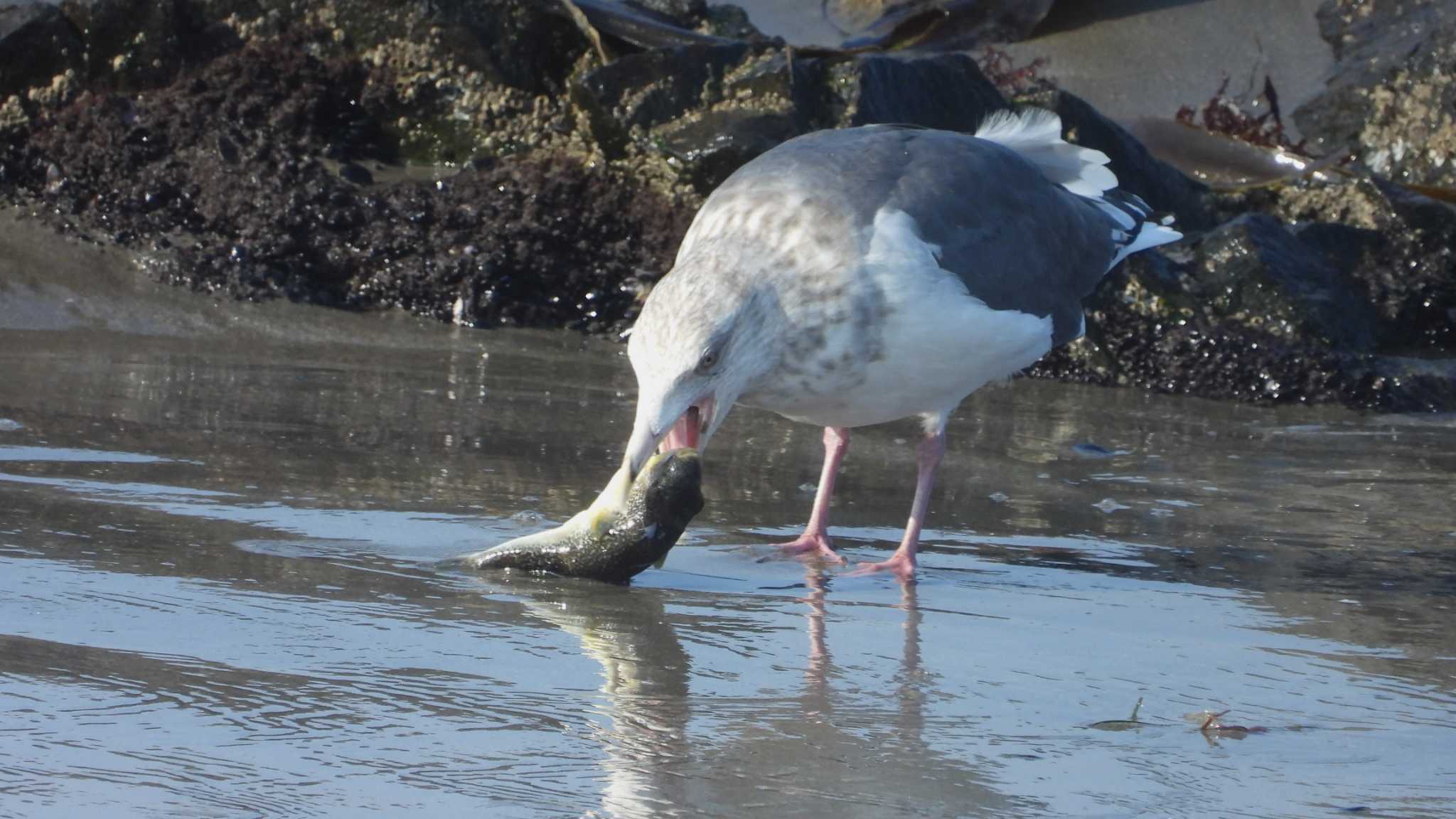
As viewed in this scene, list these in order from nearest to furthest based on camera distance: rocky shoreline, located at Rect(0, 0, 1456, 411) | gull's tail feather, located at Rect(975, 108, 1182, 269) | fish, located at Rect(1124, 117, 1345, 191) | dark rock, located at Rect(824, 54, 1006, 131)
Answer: gull's tail feather, located at Rect(975, 108, 1182, 269) → rocky shoreline, located at Rect(0, 0, 1456, 411) → dark rock, located at Rect(824, 54, 1006, 131) → fish, located at Rect(1124, 117, 1345, 191)

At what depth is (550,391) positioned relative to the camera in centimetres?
655

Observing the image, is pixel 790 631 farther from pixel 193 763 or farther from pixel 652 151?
pixel 652 151

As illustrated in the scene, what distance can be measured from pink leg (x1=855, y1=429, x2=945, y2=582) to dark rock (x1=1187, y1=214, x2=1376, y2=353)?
3055 mm

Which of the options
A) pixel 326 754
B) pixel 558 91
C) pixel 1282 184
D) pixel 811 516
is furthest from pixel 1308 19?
Answer: pixel 326 754

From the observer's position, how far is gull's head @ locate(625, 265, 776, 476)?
3.99 m

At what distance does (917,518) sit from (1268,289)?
358 cm

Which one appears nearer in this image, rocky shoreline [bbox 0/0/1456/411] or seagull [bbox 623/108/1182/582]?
seagull [bbox 623/108/1182/582]

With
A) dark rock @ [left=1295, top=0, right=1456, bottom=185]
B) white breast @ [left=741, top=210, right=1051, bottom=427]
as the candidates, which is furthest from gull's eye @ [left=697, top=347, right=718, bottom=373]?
dark rock @ [left=1295, top=0, right=1456, bottom=185]

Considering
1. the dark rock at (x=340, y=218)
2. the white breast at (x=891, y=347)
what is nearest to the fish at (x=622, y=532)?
the white breast at (x=891, y=347)

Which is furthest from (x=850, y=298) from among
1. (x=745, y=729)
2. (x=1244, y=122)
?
(x=1244, y=122)

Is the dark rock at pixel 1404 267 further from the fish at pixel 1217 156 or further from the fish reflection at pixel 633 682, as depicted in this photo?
the fish reflection at pixel 633 682

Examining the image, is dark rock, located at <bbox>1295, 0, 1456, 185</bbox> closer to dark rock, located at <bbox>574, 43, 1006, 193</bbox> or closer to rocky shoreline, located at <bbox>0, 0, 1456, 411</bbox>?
rocky shoreline, located at <bbox>0, 0, 1456, 411</bbox>

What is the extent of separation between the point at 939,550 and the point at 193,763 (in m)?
2.65

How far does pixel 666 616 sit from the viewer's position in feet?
12.4
